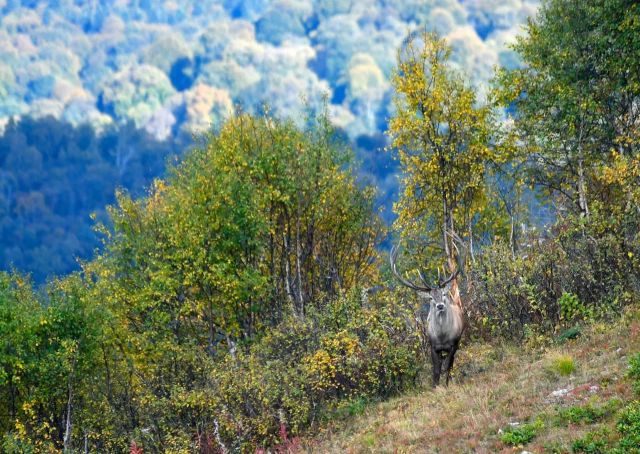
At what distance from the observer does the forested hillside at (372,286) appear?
20750 millimetres

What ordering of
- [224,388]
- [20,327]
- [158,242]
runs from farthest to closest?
[158,242]
[20,327]
[224,388]

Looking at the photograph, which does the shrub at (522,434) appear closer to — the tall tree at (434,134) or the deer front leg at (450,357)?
the deer front leg at (450,357)

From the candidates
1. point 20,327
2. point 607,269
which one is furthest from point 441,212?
point 20,327

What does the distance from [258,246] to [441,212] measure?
844 centimetres

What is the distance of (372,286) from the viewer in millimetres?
32875

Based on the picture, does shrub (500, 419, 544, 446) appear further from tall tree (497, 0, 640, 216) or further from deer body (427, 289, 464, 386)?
tall tree (497, 0, 640, 216)

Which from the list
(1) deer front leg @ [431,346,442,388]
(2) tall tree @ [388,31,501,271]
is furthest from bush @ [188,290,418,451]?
(2) tall tree @ [388,31,501,271]

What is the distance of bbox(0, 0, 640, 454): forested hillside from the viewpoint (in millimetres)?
20750

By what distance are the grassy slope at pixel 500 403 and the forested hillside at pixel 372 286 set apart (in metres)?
0.09

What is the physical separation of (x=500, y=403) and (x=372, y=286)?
50.4 feet

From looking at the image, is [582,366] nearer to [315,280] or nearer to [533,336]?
[533,336]

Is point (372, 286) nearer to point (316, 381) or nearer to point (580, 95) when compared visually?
point (316, 381)

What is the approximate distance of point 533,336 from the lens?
2241 cm

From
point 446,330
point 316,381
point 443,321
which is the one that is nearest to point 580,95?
point 443,321
